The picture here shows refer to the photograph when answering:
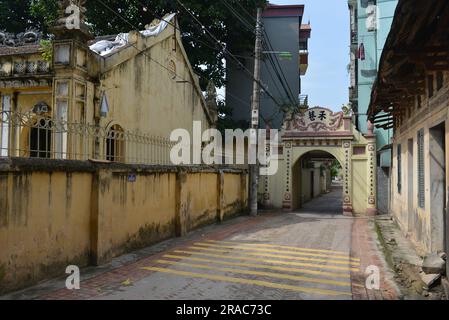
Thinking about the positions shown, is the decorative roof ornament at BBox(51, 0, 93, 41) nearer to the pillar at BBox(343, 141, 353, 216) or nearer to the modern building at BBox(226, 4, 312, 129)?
the pillar at BBox(343, 141, 353, 216)

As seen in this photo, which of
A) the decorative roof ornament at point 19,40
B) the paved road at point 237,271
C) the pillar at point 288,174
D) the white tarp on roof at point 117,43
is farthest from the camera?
the pillar at point 288,174

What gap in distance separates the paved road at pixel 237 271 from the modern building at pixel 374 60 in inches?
271

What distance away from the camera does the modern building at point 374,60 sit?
16922 mm

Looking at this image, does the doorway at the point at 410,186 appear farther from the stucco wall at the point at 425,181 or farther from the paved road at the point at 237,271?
the paved road at the point at 237,271

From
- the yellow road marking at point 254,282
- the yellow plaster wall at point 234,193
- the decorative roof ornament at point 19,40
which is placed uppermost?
the decorative roof ornament at point 19,40

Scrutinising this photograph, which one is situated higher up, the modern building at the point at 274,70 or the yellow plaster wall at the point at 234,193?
the modern building at the point at 274,70

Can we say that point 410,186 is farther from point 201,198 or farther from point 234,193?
point 234,193

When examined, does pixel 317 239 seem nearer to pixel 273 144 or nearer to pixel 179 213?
pixel 179 213

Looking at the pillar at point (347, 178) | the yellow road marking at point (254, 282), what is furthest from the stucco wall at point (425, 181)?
the pillar at point (347, 178)

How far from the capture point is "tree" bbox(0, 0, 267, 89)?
19.0 meters

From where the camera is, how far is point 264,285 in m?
5.99

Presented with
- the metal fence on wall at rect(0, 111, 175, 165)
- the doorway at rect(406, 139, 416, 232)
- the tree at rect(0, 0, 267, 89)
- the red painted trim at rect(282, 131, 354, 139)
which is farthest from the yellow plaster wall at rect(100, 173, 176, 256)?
the tree at rect(0, 0, 267, 89)

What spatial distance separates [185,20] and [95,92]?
36.3 feet
